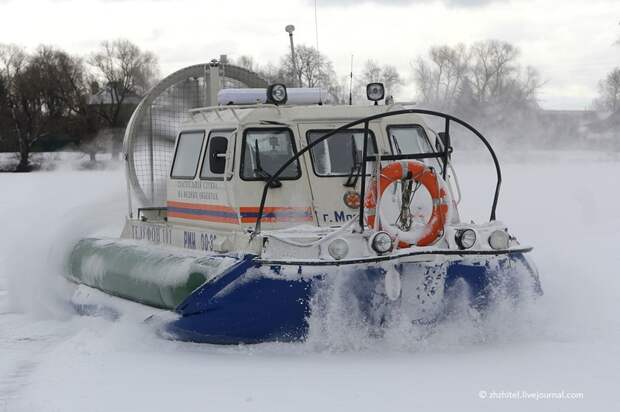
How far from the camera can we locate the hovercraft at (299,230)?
307 inches

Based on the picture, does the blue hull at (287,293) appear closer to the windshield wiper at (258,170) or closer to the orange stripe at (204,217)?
the orange stripe at (204,217)

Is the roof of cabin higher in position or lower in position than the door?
higher

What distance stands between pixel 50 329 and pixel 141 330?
163 cm

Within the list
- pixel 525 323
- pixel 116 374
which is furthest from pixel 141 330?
pixel 525 323

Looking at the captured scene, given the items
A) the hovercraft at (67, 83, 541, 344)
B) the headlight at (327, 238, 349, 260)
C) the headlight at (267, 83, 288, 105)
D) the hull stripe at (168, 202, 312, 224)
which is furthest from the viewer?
the headlight at (267, 83, 288, 105)

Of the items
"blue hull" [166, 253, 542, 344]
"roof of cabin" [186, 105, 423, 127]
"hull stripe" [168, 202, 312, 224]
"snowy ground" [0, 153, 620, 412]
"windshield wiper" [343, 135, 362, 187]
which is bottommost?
"snowy ground" [0, 153, 620, 412]

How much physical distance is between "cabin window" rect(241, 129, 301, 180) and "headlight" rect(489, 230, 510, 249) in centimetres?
188

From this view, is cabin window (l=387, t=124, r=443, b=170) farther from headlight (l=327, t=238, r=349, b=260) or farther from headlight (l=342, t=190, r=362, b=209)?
headlight (l=327, t=238, r=349, b=260)

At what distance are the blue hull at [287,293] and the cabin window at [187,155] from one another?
2125mm

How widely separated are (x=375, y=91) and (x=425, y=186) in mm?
1995

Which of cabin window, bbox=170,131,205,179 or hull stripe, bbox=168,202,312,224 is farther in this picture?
cabin window, bbox=170,131,205,179

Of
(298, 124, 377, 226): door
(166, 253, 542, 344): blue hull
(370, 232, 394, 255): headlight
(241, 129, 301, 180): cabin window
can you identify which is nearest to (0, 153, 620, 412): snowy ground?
(166, 253, 542, 344): blue hull

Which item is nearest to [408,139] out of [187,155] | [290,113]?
[290,113]

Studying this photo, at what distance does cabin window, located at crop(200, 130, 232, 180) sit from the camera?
9.30 meters
